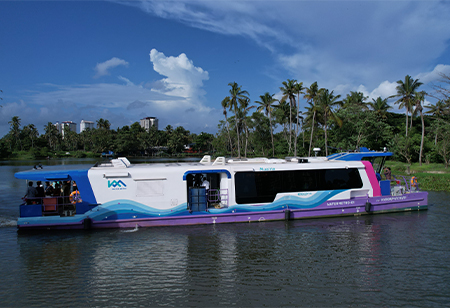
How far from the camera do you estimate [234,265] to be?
28.7ft

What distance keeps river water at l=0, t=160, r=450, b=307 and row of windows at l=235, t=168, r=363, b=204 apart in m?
1.25

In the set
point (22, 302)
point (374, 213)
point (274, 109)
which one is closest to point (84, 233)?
point (22, 302)

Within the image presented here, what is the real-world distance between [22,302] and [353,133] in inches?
1843

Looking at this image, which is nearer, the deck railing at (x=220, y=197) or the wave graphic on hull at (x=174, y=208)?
the wave graphic on hull at (x=174, y=208)

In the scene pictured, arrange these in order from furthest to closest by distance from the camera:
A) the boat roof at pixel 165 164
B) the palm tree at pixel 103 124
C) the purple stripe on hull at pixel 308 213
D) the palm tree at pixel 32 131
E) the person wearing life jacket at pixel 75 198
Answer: the palm tree at pixel 103 124 → the palm tree at pixel 32 131 → the purple stripe on hull at pixel 308 213 → the person wearing life jacket at pixel 75 198 → the boat roof at pixel 165 164

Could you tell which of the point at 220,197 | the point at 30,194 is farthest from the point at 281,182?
the point at 30,194

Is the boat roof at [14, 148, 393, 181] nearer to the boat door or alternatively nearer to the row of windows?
the boat door

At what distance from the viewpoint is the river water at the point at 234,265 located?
6.99m

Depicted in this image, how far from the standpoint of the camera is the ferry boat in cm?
1172

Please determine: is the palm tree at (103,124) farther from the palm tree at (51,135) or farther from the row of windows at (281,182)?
the row of windows at (281,182)

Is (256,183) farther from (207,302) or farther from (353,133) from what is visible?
(353,133)

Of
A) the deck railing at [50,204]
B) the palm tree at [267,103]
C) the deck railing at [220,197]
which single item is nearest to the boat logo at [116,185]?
the deck railing at [50,204]

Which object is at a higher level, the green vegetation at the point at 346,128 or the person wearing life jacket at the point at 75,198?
the green vegetation at the point at 346,128

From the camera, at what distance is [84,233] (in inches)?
454
